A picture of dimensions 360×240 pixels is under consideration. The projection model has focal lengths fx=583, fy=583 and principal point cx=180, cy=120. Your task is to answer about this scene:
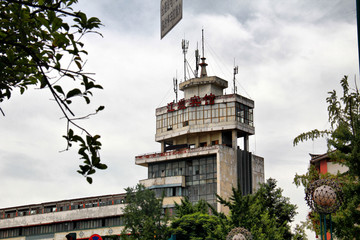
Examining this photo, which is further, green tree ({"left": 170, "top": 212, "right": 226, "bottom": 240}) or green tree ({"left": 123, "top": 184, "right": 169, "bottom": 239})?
green tree ({"left": 123, "top": 184, "right": 169, "bottom": 239})

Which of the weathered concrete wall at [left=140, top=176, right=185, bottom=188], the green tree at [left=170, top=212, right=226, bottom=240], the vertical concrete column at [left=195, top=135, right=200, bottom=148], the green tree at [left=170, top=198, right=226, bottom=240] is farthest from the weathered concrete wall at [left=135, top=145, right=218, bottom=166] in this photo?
the green tree at [left=170, top=212, right=226, bottom=240]

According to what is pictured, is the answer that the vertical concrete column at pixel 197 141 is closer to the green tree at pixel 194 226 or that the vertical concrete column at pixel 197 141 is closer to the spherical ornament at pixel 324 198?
the green tree at pixel 194 226

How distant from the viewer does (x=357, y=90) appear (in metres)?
27.5

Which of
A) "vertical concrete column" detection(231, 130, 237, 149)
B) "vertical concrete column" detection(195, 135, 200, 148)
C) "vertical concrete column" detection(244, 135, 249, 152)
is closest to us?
"vertical concrete column" detection(231, 130, 237, 149)

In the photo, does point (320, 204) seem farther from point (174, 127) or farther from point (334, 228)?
point (174, 127)

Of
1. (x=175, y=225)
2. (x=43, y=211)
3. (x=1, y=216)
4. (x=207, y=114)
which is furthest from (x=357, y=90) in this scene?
(x=1, y=216)

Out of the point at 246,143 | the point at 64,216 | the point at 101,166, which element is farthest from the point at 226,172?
the point at 101,166

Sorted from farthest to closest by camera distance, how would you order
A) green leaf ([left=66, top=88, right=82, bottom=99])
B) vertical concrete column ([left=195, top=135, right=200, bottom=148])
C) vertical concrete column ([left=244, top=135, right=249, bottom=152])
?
1. vertical concrete column ([left=244, top=135, right=249, bottom=152])
2. vertical concrete column ([left=195, top=135, right=200, bottom=148])
3. green leaf ([left=66, top=88, right=82, bottom=99])

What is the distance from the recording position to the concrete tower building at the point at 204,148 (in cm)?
6525

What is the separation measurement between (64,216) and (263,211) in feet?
124

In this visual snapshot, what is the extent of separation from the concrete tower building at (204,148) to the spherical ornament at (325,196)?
45164 millimetres

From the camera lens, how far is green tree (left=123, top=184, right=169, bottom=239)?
145 ft

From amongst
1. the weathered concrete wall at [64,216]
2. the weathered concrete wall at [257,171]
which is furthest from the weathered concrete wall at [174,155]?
the weathered concrete wall at [257,171]

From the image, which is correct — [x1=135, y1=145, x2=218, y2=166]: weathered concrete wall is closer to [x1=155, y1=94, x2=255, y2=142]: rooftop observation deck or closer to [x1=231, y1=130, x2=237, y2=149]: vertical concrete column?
[x1=155, y1=94, x2=255, y2=142]: rooftop observation deck
